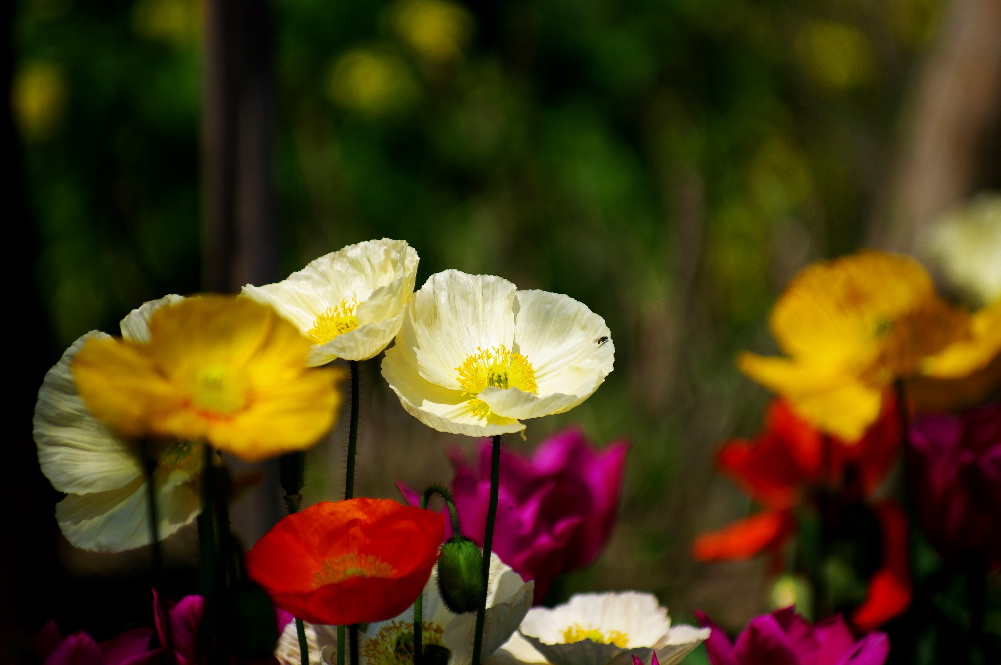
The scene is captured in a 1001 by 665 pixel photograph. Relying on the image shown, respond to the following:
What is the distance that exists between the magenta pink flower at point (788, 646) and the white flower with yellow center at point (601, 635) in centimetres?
1

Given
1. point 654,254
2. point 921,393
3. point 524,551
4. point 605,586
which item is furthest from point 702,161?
point 524,551

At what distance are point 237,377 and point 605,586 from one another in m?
1.21

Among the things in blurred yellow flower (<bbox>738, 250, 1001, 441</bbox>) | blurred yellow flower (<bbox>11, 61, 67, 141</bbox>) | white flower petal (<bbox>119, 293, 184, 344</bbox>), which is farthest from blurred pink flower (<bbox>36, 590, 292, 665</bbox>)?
blurred yellow flower (<bbox>11, 61, 67, 141</bbox>)

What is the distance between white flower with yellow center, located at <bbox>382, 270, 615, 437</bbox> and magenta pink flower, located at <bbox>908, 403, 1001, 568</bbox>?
0.27 metres

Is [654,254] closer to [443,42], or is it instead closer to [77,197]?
[443,42]

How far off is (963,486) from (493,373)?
0.32m

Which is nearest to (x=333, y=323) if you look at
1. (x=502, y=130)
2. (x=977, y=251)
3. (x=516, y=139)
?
(x=977, y=251)

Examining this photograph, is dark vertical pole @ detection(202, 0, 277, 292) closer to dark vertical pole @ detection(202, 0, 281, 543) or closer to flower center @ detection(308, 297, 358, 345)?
dark vertical pole @ detection(202, 0, 281, 543)

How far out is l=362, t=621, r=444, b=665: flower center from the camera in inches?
18.6

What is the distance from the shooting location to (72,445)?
0.41m

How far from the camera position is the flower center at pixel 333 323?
45cm

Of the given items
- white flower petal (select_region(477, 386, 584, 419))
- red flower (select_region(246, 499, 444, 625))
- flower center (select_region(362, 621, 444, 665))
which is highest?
white flower petal (select_region(477, 386, 584, 419))

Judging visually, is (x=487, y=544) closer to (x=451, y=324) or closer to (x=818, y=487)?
(x=451, y=324)

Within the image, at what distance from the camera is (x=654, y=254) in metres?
2.97
